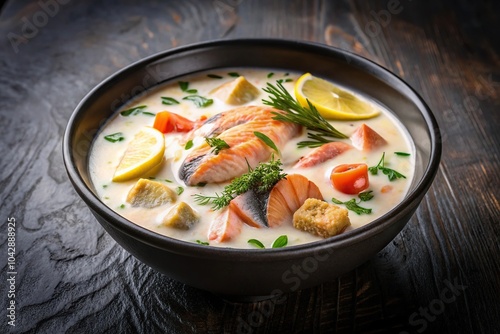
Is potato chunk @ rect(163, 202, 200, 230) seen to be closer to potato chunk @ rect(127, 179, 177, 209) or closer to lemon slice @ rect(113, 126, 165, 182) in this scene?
potato chunk @ rect(127, 179, 177, 209)

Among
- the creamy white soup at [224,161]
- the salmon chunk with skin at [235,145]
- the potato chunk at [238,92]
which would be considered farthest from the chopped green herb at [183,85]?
the salmon chunk with skin at [235,145]

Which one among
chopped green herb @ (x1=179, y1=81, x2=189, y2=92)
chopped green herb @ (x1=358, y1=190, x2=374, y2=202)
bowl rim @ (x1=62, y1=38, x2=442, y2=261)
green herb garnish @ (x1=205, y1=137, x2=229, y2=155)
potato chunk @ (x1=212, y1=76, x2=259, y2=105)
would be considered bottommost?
chopped green herb @ (x1=179, y1=81, x2=189, y2=92)

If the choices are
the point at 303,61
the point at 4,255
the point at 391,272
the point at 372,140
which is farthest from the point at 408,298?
the point at 4,255

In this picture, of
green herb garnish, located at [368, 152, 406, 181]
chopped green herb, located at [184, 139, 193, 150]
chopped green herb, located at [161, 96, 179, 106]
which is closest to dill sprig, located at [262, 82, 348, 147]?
green herb garnish, located at [368, 152, 406, 181]

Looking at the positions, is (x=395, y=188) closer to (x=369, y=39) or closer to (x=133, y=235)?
(x=133, y=235)

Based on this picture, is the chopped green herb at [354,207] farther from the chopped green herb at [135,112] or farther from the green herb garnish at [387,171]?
the chopped green herb at [135,112]

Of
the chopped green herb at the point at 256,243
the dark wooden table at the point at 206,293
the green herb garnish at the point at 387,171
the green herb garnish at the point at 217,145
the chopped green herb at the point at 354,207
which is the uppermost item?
the green herb garnish at the point at 217,145
